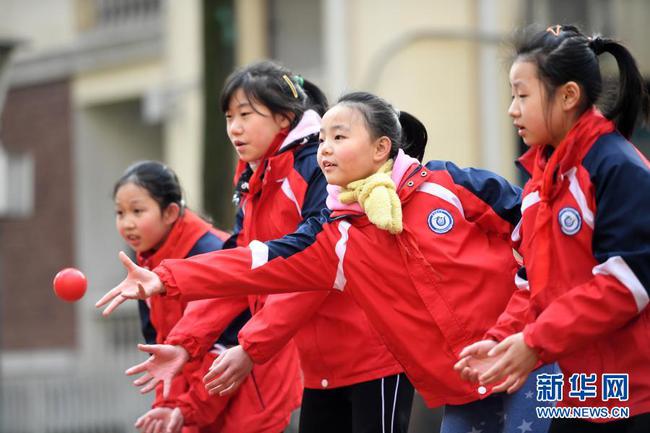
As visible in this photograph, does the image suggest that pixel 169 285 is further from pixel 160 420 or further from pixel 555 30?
pixel 555 30

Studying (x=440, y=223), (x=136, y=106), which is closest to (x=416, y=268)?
(x=440, y=223)

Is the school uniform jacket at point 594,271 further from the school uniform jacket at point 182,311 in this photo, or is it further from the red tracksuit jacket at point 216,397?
the school uniform jacket at point 182,311

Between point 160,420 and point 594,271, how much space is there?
7.57 ft

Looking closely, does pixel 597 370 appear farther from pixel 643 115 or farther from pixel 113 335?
pixel 113 335

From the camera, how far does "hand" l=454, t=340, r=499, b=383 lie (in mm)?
3699

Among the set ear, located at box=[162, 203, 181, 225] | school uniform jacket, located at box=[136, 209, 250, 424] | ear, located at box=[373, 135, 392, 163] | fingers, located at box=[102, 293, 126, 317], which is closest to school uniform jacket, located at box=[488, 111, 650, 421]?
ear, located at box=[373, 135, 392, 163]

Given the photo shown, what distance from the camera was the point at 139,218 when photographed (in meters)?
5.43

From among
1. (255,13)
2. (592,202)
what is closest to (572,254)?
(592,202)

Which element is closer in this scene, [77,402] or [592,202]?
[592,202]

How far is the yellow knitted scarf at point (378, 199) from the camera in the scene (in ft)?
13.8

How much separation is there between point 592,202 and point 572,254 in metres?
0.17

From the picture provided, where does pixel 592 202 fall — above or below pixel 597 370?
above

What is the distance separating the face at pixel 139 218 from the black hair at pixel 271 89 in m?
0.68

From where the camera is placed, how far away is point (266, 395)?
5.26m
